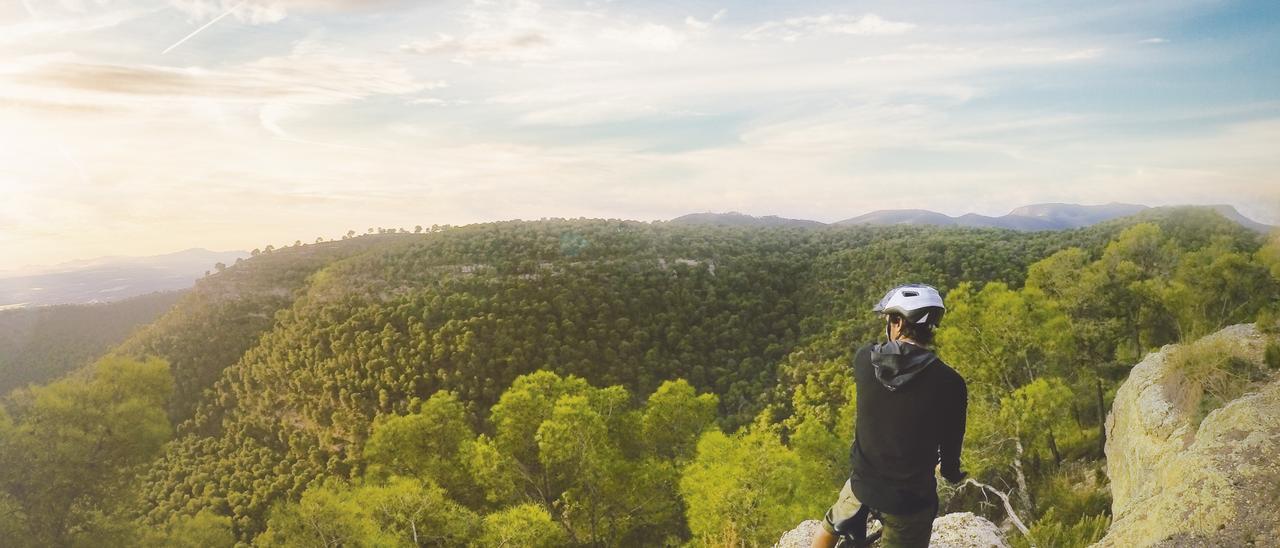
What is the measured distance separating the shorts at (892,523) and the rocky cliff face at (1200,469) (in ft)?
13.6

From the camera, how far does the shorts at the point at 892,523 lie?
431 centimetres

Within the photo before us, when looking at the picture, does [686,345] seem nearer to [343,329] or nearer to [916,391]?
[343,329]

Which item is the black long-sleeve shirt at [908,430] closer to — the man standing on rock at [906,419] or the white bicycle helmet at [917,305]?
the man standing on rock at [906,419]

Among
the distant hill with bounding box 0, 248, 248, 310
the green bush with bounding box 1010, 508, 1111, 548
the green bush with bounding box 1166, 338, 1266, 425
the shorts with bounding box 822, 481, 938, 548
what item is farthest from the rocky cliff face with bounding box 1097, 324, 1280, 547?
the distant hill with bounding box 0, 248, 248, 310

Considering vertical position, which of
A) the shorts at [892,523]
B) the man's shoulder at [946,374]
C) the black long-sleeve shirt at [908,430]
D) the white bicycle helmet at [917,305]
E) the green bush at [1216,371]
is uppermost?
the white bicycle helmet at [917,305]

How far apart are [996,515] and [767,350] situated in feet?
96.1

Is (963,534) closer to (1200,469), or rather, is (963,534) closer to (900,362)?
(1200,469)

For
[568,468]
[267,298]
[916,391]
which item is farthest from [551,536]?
[267,298]

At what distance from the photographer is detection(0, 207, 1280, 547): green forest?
1712cm

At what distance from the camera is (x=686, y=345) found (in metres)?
48.6

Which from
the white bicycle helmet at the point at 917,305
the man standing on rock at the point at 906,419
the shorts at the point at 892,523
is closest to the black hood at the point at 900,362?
the man standing on rock at the point at 906,419

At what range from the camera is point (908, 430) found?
13.3 feet

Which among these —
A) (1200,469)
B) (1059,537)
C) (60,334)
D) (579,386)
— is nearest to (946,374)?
(1200,469)

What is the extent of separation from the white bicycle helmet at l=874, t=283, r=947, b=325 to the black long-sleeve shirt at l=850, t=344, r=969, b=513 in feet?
0.71
